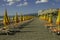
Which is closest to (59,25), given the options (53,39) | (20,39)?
(53,39)

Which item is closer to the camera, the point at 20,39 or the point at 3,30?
the point at 20,39

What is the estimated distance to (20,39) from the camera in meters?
19.7

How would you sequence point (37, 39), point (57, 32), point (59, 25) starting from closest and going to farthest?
point (37, 39) → point (57, 32) → point (59, 25)

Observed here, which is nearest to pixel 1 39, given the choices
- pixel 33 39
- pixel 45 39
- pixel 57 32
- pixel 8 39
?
pixel 8 39

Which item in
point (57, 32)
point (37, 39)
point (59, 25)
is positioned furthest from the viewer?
point (59, 25)

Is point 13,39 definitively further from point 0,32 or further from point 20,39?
point 0,32

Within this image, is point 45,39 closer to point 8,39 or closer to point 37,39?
point 37,39

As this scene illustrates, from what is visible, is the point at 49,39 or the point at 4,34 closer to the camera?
the point at 49,39

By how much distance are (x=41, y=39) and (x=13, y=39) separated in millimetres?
2952

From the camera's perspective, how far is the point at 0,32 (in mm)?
24625

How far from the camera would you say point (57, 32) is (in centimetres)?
2377

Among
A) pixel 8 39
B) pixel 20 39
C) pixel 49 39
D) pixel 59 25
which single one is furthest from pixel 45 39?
pixel 59 25

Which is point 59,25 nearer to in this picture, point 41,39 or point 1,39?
point 41,39

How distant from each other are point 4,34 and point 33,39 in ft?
20.3
